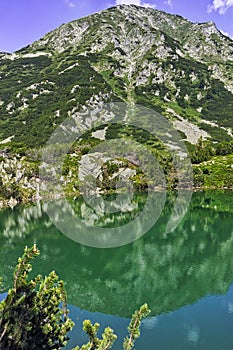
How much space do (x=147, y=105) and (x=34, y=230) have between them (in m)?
129

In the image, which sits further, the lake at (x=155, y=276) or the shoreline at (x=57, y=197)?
the shoreline at (x=57, y=197)

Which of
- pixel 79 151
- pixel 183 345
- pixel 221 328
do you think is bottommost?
pixel 183 345

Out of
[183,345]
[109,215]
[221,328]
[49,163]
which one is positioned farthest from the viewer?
[49,163]

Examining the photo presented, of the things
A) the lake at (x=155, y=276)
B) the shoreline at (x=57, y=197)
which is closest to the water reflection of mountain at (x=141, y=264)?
the lake at (x=155, y=276)

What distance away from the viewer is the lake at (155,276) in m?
21.0

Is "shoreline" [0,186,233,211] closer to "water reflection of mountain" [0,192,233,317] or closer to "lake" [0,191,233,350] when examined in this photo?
"lake" [0,191,233,350]

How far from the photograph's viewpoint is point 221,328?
68.9 feet

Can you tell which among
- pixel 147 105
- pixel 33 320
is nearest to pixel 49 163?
pixel 147 105

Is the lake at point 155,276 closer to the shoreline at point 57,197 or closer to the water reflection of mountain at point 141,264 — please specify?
the water reflection of mountain at point 141,264

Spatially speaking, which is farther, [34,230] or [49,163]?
[49,163]

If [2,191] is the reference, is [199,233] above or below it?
below

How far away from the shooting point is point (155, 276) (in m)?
32.8

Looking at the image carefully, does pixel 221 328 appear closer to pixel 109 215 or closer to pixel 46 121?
pixel 109 215

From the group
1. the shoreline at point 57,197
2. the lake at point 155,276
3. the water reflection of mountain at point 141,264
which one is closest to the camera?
the lake at point 155,276
